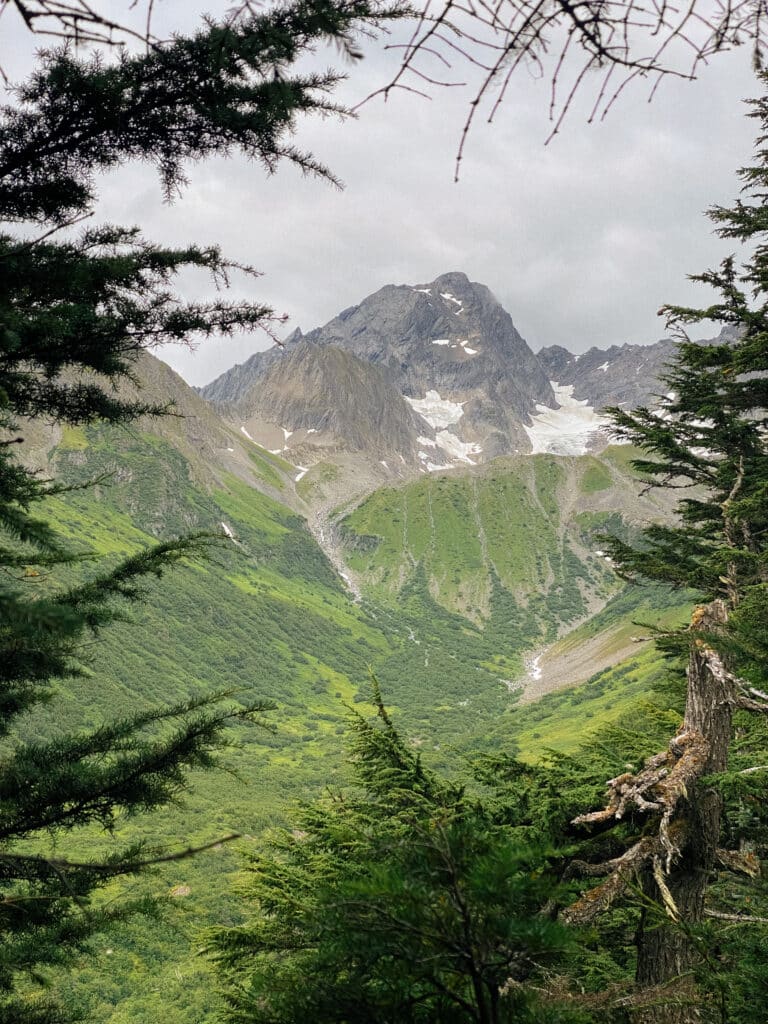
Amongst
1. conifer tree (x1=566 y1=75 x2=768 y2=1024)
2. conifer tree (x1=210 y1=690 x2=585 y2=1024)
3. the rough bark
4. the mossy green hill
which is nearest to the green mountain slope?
the mossy green hill

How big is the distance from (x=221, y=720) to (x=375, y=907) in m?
3.66

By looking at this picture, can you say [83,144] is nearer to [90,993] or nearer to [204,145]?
[204,145]

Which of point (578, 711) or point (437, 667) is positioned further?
point (437, 667)

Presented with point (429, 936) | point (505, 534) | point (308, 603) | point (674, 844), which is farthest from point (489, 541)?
point (429, 936)

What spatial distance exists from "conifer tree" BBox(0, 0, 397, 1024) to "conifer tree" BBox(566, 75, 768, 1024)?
3.40 m

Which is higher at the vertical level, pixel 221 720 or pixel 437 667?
pixel 221 720

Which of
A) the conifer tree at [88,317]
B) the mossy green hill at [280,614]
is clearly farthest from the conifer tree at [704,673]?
the mossy green hill at [280,614]

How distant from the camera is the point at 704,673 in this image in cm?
491

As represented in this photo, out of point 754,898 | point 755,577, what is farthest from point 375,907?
point 755,577

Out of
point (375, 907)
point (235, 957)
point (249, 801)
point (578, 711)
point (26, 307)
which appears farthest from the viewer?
point (578, 711)

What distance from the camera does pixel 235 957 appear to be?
18.2 ft

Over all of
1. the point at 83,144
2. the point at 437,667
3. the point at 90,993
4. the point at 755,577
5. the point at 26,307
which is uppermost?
the point at 83,144

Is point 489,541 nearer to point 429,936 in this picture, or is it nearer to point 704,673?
point 704,673

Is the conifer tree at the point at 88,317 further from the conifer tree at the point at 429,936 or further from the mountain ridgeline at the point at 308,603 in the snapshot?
the mountain ridgeline at the point at 308,603
